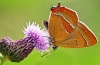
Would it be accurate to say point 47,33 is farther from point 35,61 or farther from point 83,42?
point 35,61

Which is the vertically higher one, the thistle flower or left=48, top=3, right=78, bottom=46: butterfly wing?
left=48, top=3, right=78, bottom=46: butterfly wing

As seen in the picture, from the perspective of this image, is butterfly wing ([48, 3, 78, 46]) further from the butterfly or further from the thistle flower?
the thistle flower

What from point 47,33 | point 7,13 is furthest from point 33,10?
point 47,33

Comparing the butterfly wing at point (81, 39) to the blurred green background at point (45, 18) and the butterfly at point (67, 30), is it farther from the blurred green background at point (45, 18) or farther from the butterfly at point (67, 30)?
the blurred green background at point (45, 18)

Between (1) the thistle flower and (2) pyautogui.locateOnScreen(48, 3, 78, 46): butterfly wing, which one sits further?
(2) pyautogui.locateOnScreen(48, 3, 78, 46): butterfly wing

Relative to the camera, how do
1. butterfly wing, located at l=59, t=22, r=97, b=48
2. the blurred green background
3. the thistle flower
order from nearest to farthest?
the thistle flower, butterfly wing, located at l=59, t=22, r=97, b=48, the blurred green background

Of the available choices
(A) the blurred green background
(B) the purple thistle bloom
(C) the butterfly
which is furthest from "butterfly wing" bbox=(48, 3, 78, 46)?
(A) the blurred green background
